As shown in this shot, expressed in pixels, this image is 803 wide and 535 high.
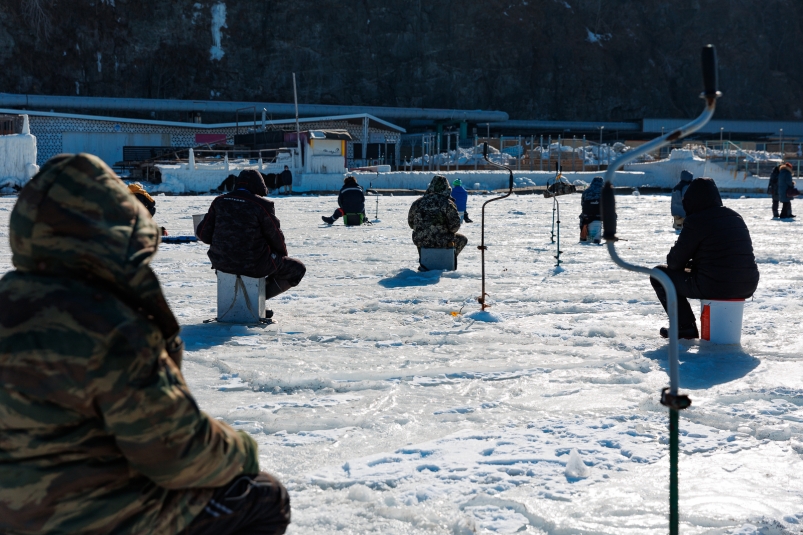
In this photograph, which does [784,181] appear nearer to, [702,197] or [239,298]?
[702,197]

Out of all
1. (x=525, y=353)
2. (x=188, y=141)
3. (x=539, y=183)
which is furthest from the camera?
(x=188, y=141)

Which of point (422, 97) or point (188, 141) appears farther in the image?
point (422, 97)

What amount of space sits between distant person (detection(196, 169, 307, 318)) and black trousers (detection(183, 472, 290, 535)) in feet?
15.3

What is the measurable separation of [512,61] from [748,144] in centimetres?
2594

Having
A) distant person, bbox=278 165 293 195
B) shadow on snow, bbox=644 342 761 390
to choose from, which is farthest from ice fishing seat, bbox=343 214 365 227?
distant person, bbox=278 165 293 195

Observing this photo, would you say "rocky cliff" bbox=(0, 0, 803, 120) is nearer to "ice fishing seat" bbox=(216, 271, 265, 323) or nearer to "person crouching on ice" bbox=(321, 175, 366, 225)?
"person crouching on ice" bbox=(321, 175, 366, 225)

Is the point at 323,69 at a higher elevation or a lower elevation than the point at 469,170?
higher

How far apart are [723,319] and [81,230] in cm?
542

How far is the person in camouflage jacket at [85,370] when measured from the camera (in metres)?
1.75

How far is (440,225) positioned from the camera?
1022 cm

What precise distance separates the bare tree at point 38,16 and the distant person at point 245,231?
64810 mm

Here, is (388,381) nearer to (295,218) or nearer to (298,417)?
(298,417)

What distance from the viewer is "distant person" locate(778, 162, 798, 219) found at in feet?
61.5

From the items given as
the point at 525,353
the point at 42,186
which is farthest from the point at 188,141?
the point at 42,186
